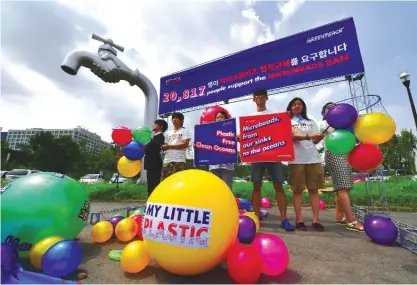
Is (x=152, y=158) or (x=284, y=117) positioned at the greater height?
(x=284, y=117)

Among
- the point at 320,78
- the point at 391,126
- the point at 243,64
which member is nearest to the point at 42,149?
the point at 243,64

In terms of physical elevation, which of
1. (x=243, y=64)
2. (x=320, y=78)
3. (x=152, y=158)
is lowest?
(x=152, y=158)

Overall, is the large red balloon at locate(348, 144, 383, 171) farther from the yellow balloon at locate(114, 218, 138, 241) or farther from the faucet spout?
the faucet spout

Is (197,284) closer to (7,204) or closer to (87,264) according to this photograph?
(87,264)

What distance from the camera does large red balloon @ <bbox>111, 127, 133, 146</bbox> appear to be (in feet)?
15.7

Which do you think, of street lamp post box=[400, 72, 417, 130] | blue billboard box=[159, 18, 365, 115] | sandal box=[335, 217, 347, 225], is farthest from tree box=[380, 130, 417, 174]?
sandal box=[335, 217, 347, 225]

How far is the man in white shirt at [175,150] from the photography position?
173 inches

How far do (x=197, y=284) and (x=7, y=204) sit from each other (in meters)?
2.02

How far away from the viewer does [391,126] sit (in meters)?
3.12

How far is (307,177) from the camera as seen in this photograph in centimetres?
395

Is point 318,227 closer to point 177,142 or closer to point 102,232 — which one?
point 177,142

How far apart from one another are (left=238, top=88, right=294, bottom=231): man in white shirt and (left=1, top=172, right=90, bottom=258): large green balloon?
262 centimetres

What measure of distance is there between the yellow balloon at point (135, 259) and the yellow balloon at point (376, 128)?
3001 millimetres

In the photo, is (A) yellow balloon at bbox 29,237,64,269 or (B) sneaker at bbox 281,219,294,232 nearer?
(A) yellow balloon at bbox 29,237,64,269
